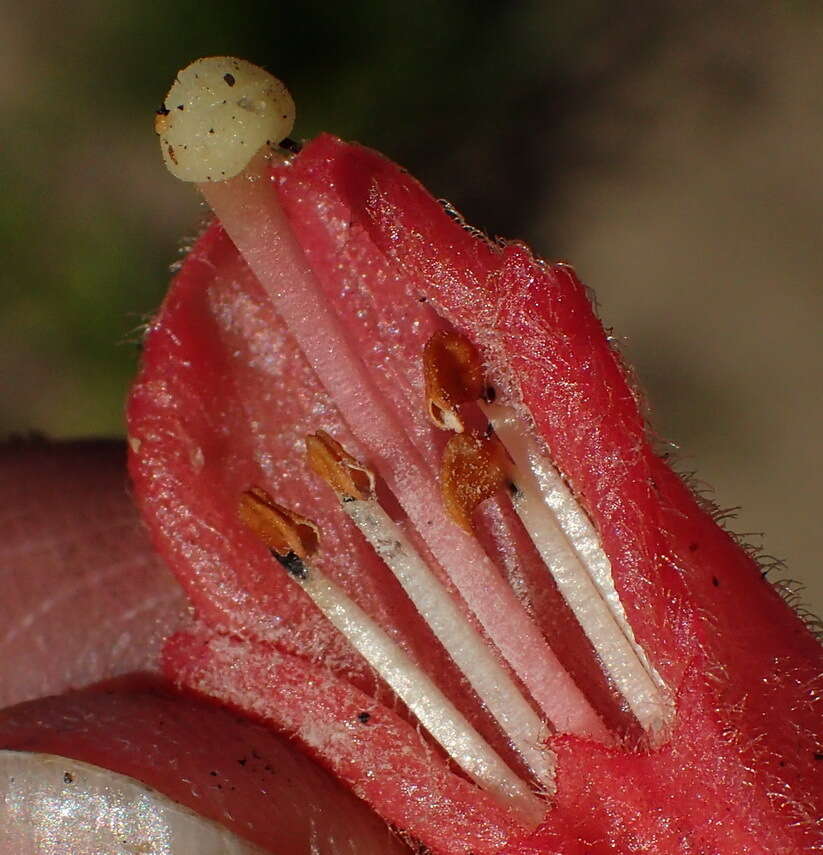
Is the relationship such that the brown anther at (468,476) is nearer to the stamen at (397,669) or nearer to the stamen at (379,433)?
the stamen at (379,433)

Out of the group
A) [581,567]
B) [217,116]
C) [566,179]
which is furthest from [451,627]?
[566,179]

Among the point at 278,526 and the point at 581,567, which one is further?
the point at 278,526

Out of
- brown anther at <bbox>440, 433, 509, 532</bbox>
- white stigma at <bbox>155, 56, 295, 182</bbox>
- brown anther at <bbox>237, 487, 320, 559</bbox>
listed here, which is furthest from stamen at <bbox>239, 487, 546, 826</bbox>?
white stigma at <bbox>155, 56, 295, 182</bbox>

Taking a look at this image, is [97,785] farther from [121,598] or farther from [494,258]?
[494,258]

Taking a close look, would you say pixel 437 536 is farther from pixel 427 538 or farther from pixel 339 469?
pixel 339 469

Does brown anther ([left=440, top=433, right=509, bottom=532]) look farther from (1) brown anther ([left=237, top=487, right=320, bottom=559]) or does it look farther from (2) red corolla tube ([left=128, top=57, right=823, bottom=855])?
(1) brown anther ([left=237, top=487, right=320, bottom=559])

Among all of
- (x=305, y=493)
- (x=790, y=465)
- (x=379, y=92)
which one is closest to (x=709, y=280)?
(x=790, y=465)

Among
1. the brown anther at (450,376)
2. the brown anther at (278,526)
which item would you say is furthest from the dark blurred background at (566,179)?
the brown anther at (450,376)
